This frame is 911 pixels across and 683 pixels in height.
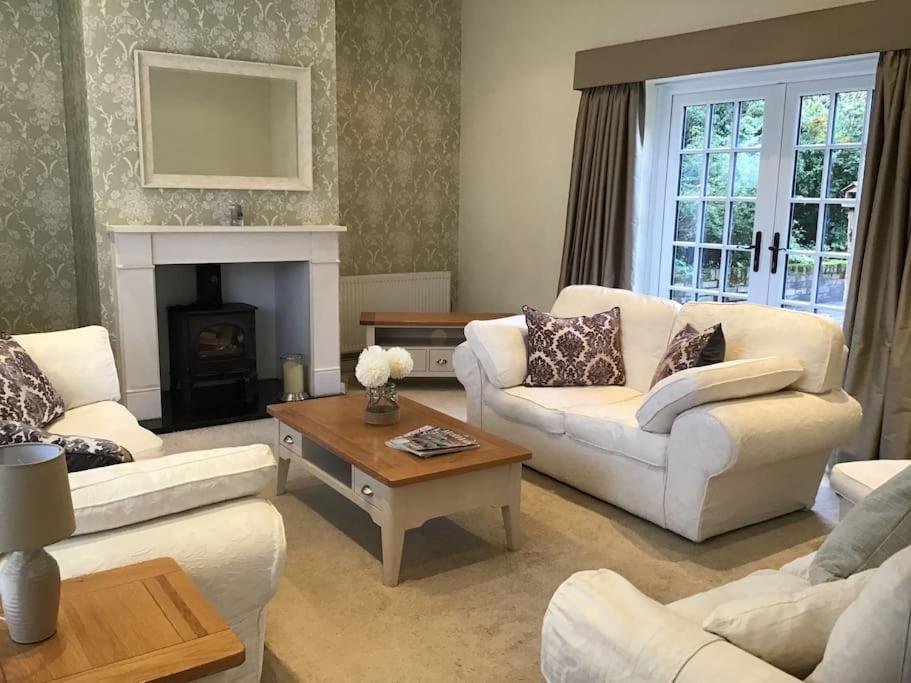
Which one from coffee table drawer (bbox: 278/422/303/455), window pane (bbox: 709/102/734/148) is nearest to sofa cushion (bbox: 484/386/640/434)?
coffee table drawer (bbox: 278/422/303/455)

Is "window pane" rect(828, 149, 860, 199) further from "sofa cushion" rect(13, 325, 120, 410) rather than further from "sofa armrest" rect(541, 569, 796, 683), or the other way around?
"sofa cushion" rect(13, 325, 120, 410)

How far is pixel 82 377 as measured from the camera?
3.33 meters

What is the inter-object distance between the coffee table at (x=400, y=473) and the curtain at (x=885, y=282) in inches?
80.1

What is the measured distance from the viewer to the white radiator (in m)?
6.18

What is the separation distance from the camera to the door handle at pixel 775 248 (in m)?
4.60

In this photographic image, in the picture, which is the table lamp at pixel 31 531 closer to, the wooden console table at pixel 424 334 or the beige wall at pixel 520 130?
the wooden console table at pixel 424 334

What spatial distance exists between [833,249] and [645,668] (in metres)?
3.69

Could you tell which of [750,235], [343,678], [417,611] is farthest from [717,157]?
[343,678]

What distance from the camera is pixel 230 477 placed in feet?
6.33

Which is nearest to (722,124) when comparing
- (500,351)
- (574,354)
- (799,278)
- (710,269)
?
(710,269)

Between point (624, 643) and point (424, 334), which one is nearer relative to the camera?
point (624, 643)

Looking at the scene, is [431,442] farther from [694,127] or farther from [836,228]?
[694,127]

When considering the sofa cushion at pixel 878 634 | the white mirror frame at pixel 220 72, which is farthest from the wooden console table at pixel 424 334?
the sofa cushion at pixel 878 634

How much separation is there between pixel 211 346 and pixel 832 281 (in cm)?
376
